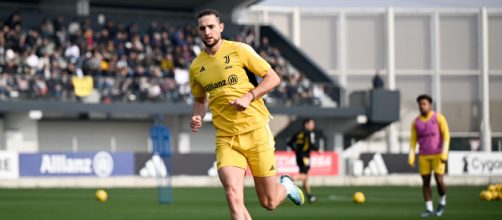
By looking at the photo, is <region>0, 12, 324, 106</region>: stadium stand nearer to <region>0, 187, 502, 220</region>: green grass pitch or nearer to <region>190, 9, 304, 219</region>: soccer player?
<region>0, 187, 502, 220</region>: green grass pitch

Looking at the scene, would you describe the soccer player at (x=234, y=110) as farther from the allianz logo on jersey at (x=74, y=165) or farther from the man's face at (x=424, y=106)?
the allianz logo on jersey at (x=74, y=165)

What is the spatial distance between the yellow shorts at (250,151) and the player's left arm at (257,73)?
58 cm

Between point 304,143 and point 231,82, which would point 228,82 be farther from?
point 304,143

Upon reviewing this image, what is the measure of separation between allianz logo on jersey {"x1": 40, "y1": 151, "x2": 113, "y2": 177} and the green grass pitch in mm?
A: 9303

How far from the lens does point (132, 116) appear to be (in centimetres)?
4931

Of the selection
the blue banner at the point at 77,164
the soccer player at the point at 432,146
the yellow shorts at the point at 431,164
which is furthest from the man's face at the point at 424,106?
the blue banner at the point at 77,164

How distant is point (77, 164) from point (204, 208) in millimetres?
17141

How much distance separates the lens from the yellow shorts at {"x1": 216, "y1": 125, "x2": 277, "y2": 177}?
1157cm

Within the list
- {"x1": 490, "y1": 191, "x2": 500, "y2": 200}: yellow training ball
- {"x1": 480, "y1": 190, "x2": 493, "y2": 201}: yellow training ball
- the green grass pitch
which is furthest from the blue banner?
{"x1": 490, "y1": 191, "x2": 500, "y2": 200}: yellow training ball

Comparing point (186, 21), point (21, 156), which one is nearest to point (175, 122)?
point (186, 21)

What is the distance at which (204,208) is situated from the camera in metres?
23.1

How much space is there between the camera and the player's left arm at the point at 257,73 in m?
11.2

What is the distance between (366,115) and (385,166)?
6.10m

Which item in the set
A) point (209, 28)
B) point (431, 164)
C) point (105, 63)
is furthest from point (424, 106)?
point (105, 63)
